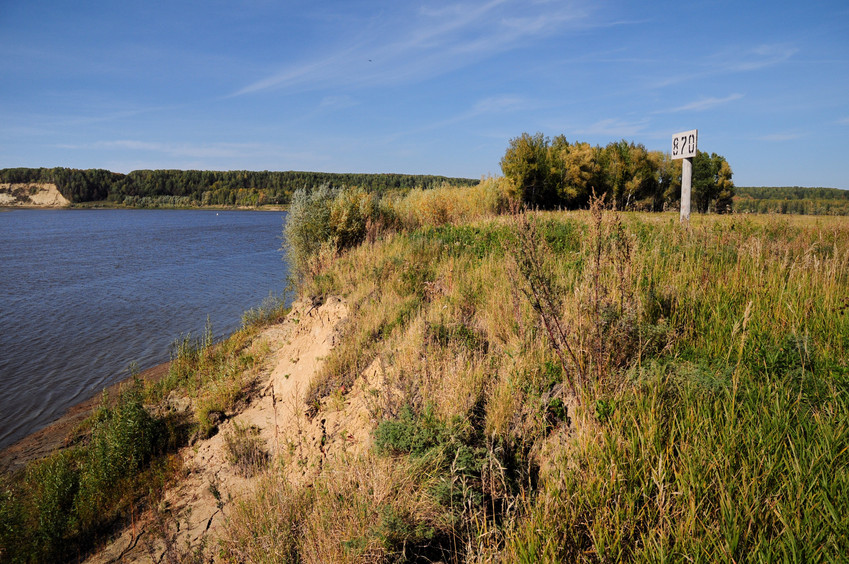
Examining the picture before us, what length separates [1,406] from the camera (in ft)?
29.5

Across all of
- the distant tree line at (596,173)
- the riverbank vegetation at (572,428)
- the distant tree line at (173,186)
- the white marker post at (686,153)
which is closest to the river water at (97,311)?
the riverbank vegetation at (572,428)

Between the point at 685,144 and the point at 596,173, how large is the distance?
24.4 metres

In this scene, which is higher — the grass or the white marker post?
the white marker post

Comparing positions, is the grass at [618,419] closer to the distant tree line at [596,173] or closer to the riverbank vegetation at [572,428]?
the riverbank vegetation at [572,428]

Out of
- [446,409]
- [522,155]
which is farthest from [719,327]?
[522,155]

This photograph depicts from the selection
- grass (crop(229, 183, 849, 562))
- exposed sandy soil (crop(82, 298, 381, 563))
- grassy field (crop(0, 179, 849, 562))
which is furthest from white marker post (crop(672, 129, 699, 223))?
exposed sandy soil (crop(82, 298, 381, 563))

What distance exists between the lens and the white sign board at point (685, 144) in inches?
331

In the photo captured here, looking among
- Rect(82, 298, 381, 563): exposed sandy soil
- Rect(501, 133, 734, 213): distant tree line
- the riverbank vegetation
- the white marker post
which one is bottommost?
Rect(82, 298, 381, 563): exposed sandy soil

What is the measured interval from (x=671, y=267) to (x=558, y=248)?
2.60m

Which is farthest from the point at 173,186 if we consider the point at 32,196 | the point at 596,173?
the point at 596,173

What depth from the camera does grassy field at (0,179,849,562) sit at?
7.29 feet

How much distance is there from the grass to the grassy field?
2 cm

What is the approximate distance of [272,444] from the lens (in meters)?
6.26

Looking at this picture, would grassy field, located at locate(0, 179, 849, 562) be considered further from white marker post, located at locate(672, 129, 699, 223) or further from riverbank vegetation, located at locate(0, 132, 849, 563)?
white marker post, located at locate(672, 129, 699, 223)
